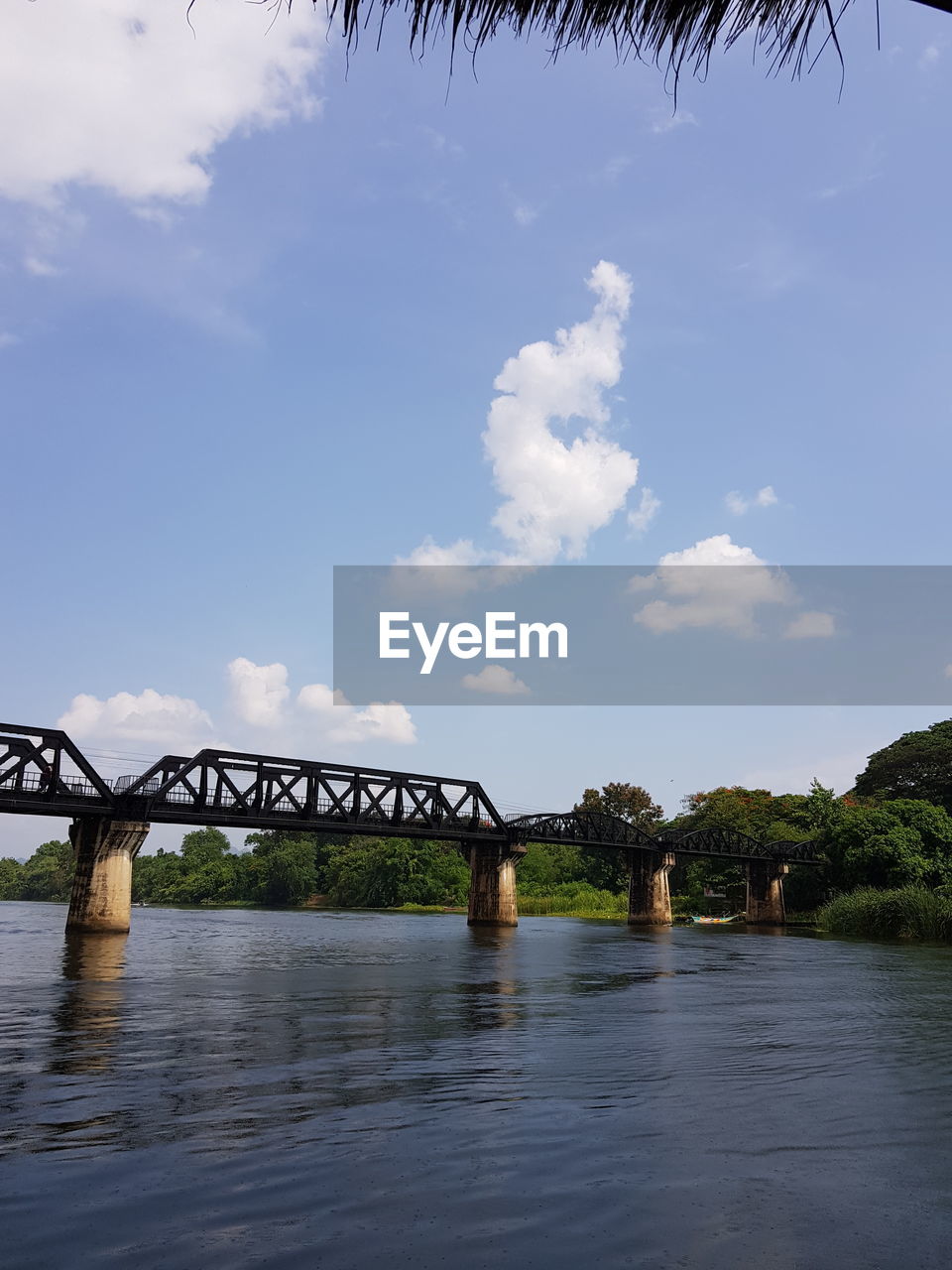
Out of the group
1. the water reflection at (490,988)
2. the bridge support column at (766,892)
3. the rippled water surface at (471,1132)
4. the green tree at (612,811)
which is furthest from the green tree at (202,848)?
the rippled water surface at (471,1132)

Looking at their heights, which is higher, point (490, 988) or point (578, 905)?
point (490, 988)

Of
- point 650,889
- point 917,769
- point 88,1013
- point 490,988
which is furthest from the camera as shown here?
point 917,769

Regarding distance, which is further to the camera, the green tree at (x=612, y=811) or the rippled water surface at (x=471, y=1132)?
the green tree at (x=612, y=811)

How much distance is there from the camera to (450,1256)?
6.80 m

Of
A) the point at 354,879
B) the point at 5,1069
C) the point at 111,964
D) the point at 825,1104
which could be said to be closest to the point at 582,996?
the point at 825,1104

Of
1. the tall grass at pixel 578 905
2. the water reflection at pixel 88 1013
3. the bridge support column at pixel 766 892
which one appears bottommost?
the tall grass at pixel 578 905

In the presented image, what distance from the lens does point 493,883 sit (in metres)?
87.9

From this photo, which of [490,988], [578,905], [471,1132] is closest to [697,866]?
[578,905]

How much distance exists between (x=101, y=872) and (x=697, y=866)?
90.1 metres

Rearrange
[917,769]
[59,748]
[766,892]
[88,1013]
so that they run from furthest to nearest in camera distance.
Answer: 1. [917,769]
2. [766,892]
3. [59,748]
4. [88,1013]

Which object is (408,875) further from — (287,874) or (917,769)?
(917,769)

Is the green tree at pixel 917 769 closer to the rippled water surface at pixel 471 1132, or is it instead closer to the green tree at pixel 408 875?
the green tree at pixel 408 875

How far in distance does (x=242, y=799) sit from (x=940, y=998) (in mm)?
49560

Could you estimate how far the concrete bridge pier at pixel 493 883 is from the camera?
86.1 m
